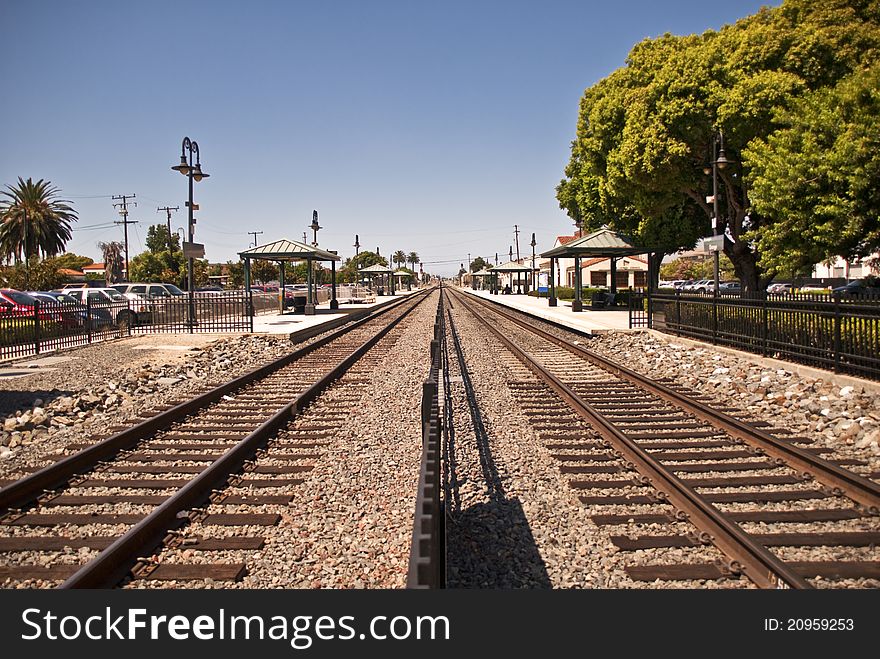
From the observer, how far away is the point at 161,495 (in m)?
5.43

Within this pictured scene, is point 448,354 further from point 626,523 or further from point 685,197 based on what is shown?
point 685,197

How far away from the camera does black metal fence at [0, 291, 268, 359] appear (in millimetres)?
15703

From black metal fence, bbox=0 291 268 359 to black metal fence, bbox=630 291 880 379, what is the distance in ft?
46.3

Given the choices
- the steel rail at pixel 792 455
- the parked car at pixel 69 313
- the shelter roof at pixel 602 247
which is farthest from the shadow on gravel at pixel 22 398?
the shelter roof at pixel 602 247

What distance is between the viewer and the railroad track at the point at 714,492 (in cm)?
391

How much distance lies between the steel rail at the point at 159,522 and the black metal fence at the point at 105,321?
1161cm

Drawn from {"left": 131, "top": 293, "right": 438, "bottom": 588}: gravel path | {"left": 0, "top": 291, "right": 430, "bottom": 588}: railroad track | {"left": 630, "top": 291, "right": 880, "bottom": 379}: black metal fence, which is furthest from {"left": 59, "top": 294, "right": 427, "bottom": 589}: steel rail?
{"left": 630, "top": 291, "right": 880, "bottom": 379}: black metal fence

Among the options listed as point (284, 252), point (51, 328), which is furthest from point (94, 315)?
point (284, 252)

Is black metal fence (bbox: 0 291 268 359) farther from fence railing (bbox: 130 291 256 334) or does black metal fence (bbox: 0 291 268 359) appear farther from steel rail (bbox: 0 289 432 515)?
steel rail (bbox: 0 289 432 515)

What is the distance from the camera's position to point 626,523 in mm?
4688

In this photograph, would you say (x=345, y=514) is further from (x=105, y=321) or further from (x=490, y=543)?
(x=105, y=321)

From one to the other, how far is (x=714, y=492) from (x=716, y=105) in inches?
805

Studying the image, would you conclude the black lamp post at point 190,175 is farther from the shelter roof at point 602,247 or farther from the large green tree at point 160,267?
the large green tree at point 160,267
